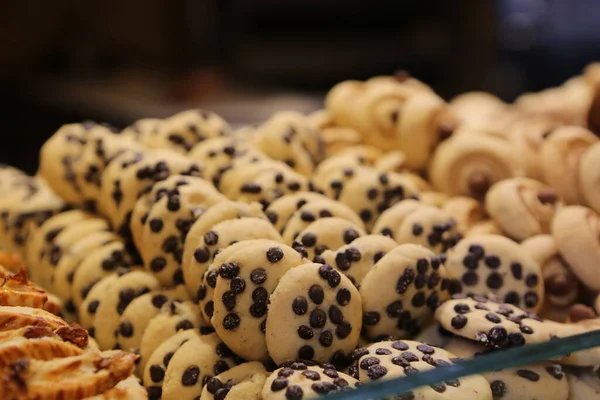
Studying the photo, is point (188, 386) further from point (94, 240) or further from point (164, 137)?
point (164, 137)

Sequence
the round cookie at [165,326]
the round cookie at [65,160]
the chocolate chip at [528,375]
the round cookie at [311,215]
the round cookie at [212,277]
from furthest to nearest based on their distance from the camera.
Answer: the round cookie at [65,160]
the round cookie at [311,215]
the round cookie at [165,326]
the round cookie at [212,277]
the chocolate chip at [528,375]

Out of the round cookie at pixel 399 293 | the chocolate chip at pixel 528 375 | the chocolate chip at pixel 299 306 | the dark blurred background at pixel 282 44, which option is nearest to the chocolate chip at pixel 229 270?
the chocolate chip at pixel 299 306

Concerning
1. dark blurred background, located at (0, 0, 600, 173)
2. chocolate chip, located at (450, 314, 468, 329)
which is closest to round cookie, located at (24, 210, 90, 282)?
chocolate chip, located at (450, 314, 468, 329)

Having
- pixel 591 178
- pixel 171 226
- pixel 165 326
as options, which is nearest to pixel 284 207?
pixel 171 226

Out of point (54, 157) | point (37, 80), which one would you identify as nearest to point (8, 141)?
point (37, 80)

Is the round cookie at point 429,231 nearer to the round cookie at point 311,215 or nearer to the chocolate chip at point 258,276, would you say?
the round cookie at point 311,215

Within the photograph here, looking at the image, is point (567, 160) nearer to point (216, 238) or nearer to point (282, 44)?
point (216, 238)

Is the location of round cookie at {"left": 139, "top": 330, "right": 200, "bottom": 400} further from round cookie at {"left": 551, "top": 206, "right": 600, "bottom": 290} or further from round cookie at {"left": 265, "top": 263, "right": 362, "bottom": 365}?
round cookie at {"left": 551, "top": 206, "right": 600, "bottom": 290}
